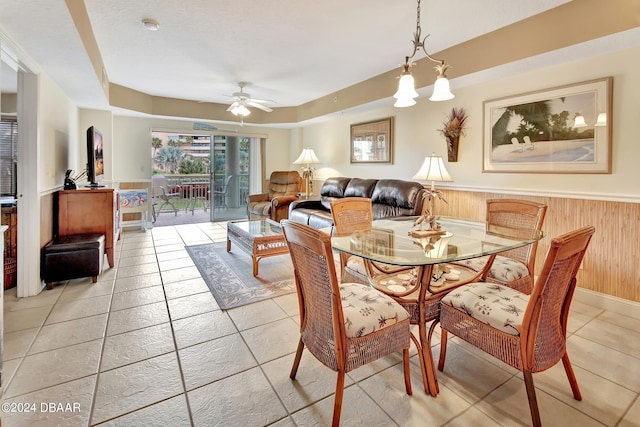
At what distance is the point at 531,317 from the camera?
1374 millimetres

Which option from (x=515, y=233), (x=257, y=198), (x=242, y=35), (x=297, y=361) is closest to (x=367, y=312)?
(x=297, y=361)

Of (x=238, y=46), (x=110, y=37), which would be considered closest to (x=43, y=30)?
(x=110, y=37)

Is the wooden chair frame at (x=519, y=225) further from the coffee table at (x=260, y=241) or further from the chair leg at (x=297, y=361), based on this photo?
the coffee table at (x=260, y=241)

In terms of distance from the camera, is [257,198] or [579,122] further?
[257,198]

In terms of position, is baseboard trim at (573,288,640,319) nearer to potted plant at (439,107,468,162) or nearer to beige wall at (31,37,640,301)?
beige wall at (31,37,640,301)

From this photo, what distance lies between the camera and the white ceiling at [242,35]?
97.5 inches

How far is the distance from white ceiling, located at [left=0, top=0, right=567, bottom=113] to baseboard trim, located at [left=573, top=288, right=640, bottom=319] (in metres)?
2.42

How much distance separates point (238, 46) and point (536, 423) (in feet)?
12.4

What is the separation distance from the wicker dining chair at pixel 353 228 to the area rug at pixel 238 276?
83 centimetres

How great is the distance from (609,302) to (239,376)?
305cm

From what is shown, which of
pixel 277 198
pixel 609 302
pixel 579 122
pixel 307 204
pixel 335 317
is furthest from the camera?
pixel 277 198

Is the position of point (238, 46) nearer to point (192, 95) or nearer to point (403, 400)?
point (192, 95)

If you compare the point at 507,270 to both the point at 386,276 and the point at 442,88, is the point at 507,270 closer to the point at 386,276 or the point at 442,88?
the point at 386,276

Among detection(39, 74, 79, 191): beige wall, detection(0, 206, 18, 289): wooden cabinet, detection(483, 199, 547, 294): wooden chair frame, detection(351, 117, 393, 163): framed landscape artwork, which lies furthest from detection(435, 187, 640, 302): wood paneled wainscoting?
detection(0, 206, 18, 289): wooden cabinet
